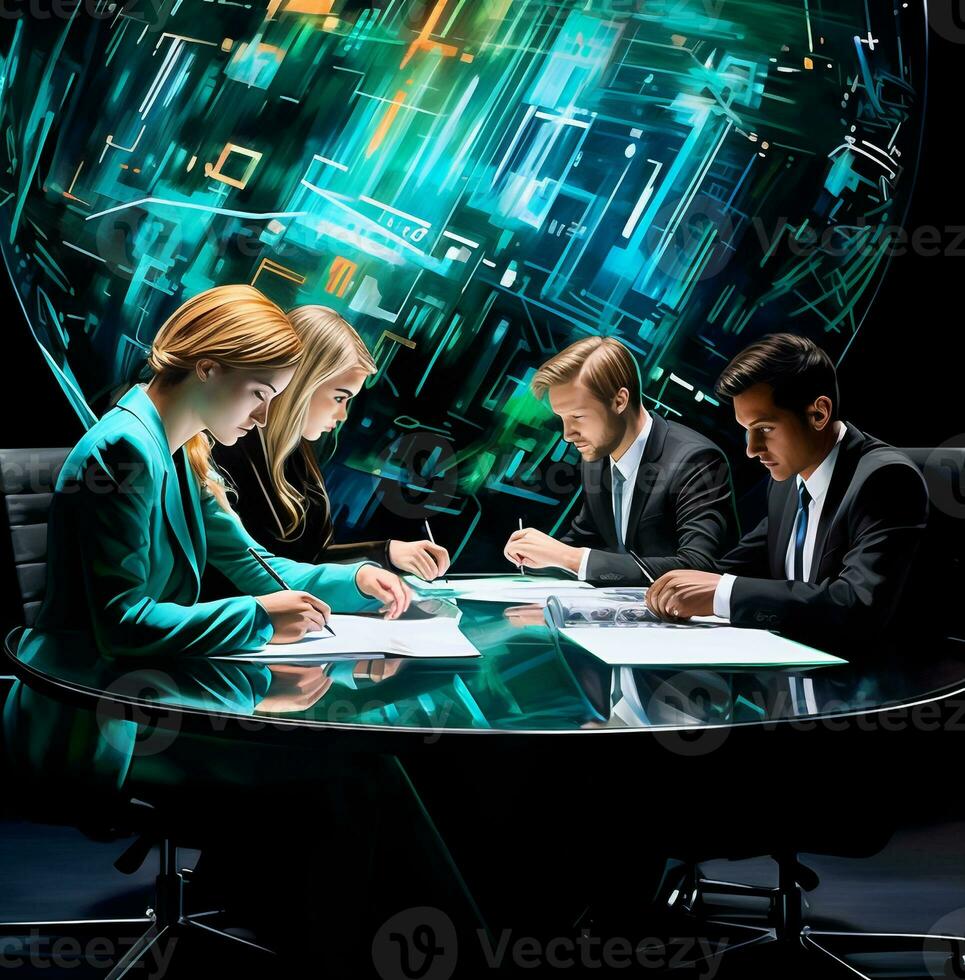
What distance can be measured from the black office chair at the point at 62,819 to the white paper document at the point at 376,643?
311mm

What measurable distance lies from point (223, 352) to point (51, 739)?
63 centimetres

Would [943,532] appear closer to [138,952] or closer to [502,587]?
[502,587]

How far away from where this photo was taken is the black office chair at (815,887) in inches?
65.2

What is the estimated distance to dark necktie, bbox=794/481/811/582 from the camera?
75.2 inches

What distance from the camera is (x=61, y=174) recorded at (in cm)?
182

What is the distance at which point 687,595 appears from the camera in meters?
1.62

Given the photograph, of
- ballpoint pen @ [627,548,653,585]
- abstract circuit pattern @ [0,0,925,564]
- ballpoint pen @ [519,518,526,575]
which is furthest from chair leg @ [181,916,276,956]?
ballpoint pen @ [627,548,653,585]

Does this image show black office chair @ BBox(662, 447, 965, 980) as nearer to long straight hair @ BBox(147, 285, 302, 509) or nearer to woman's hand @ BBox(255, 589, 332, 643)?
woman's hand @ BBox(255, 589, 332, 643)

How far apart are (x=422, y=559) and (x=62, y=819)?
95 centimetres

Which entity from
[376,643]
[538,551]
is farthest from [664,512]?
[376,643]

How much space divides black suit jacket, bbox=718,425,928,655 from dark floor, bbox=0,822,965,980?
0.65 m

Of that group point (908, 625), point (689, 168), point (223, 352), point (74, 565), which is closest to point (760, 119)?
point (689, 168)

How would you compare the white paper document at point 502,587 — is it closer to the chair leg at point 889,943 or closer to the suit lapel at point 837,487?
the suit lapel at point 837,487

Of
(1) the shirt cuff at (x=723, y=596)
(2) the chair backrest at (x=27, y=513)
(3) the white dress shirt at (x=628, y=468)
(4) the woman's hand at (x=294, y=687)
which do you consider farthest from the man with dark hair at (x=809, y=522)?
(2) the chair backrest at (x=27, y=513)
